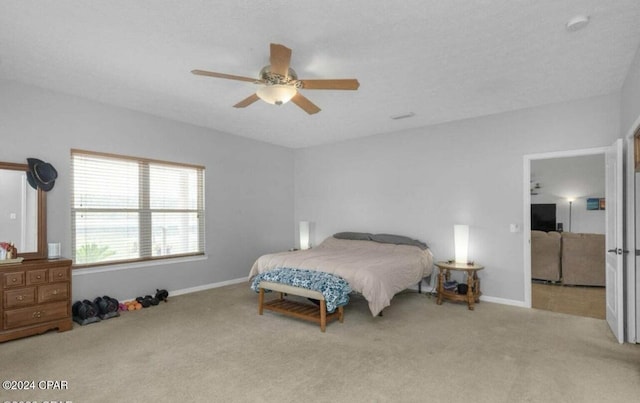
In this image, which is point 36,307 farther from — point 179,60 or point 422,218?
point 422,218

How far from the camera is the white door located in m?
3.22

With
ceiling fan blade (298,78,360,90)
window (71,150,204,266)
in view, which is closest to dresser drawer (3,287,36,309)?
window (71,150,204,266)

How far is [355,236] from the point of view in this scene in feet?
19.4

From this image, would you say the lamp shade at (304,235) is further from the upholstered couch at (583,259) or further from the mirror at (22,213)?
the upholstered couch at (583,259)

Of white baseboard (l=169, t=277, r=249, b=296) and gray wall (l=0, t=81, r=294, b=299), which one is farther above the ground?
gray wall (l=0, t=81, r=294, b=299)

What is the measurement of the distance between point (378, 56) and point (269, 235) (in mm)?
4380

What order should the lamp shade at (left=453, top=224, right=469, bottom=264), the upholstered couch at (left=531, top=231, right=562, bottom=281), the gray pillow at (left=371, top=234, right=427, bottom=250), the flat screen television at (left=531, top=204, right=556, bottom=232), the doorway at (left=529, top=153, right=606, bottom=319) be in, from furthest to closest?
the flat screen television at (left=531, top=204, right=556, bottom=232) < the upholstered couch at (left=531, top=231, right=562, bottom=281) < the gray pillow at (left=371, top=234, right=427, bottom=250) < the doorway at (left=529, top=153, right=606, bottom=319) < the lamp shade at (left=453, top=224, right=469, bottom=264)

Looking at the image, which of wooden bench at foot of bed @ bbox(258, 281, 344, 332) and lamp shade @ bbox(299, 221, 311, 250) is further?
lamp shade @ bbox(299, 221, 311, 250)

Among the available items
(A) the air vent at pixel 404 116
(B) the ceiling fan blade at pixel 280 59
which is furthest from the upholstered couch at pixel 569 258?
(B) the ceiling fan blade at pixel 280 59

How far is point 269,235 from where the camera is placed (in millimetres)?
6617

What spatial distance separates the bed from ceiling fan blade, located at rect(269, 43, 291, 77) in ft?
7.65

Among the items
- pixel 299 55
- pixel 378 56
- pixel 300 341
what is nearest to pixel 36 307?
pixel 300 341

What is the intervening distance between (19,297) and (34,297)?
0.38 feet

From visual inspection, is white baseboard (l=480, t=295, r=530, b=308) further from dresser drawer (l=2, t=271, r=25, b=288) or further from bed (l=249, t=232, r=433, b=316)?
dresser drawer (l=2, t=271, r=25, b=288)
